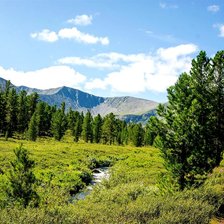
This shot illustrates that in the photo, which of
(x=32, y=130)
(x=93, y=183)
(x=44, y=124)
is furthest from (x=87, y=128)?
(x=93, y=183)

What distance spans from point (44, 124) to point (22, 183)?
4126 inches

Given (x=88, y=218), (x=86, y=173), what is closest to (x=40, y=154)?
(x=86, y=173)

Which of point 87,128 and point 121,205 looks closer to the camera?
point 121,205

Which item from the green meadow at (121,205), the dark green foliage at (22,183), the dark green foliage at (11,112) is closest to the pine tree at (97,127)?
Answer: the dark green foliage at (11,112)

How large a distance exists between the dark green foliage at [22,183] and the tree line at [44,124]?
243 ft

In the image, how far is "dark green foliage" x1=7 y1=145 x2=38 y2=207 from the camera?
75.4 ft

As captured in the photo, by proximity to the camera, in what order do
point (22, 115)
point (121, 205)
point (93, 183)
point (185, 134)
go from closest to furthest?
point (121, 205)
point (185, 134)
point (93, 183)
point (22, 115)

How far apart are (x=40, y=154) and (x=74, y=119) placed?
7390cm

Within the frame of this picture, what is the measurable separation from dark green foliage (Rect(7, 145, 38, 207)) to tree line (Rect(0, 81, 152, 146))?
7420 cm

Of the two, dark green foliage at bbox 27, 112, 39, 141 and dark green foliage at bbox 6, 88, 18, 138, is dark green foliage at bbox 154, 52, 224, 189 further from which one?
dark green foliage at bbox 6, 88, 18, 138

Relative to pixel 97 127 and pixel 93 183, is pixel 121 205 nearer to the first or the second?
pixel 93 183

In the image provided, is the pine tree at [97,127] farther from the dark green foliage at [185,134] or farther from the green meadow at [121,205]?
the dark green foliage at [185,134]

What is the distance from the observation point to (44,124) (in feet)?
414

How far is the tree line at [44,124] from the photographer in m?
104
